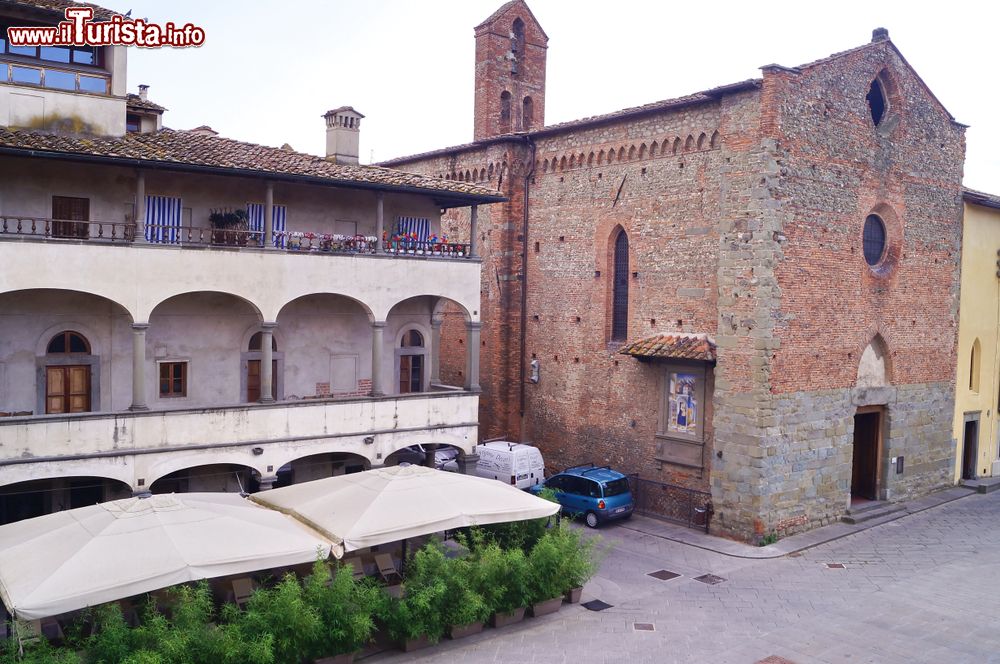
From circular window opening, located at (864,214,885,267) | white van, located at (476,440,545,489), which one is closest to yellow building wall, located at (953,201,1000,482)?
circular window opening, located at (864,214,885,267)

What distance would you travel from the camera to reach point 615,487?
22469 mm

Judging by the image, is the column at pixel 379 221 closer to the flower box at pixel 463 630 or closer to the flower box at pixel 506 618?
the flower box at pixel 506 618

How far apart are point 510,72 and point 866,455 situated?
18305 millimetres

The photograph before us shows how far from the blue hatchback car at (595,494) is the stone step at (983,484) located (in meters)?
13.0

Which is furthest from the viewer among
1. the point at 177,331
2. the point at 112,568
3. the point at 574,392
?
the point at 574,392

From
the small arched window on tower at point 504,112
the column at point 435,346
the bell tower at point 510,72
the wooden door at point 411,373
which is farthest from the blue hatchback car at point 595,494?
the small arched window on tower at point 504,112

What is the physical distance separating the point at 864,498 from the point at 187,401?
64.3 ft

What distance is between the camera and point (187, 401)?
20312mm

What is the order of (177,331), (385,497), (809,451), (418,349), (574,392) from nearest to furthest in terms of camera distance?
1. (385,497)
2. (177,331)
3. (809,451)
4. (418,349)
5. (574,392)

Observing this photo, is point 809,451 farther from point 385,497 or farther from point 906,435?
point 385,497

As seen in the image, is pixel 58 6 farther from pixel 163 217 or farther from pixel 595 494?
pixel 595 494

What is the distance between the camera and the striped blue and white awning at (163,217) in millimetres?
19375

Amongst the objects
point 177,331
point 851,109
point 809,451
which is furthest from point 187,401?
point 851,109

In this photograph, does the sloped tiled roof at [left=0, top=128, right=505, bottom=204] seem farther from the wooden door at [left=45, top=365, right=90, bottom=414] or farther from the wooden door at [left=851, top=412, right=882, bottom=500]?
the wooden door at [left=851, top=412, right=882, bottom=500]
